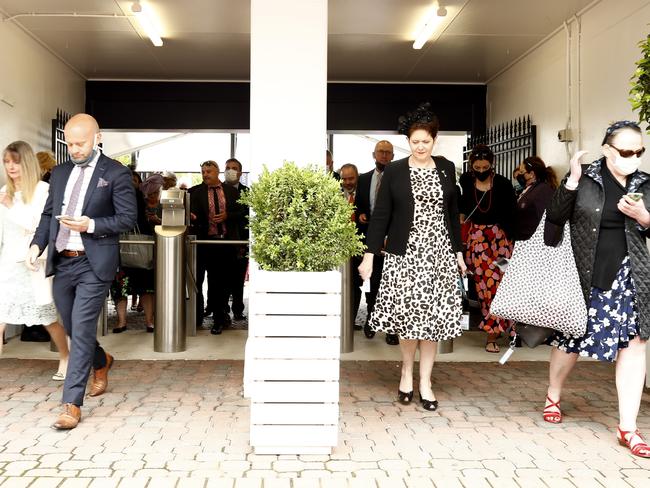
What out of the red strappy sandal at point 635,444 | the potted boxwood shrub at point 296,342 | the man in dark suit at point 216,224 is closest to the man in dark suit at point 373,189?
the man in dark suit at point 216,224

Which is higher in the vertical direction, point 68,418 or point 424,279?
point 424,279

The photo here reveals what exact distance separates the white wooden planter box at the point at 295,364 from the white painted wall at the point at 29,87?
5302 millimetres

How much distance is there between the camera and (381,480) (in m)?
3.58

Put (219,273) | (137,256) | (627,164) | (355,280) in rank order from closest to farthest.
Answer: (627,164)
(355,280)
(137,256)
(219,273)

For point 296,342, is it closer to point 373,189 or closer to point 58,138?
point 373,189

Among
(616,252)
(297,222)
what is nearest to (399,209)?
(297,222)

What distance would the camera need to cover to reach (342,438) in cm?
427

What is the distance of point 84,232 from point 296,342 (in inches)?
62.4

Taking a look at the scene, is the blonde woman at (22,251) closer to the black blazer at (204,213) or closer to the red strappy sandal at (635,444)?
the black blazer at (204,213)

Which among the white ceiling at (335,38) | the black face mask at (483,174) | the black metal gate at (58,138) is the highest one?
the white ceiling at (335,38)

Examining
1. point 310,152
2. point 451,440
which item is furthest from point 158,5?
point 451,440

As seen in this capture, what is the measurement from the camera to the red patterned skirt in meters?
7.16

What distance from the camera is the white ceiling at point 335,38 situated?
825cm

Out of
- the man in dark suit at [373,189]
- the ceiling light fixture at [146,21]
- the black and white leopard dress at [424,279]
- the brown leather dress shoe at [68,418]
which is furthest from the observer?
the ceiling light fixture at [146,21]
